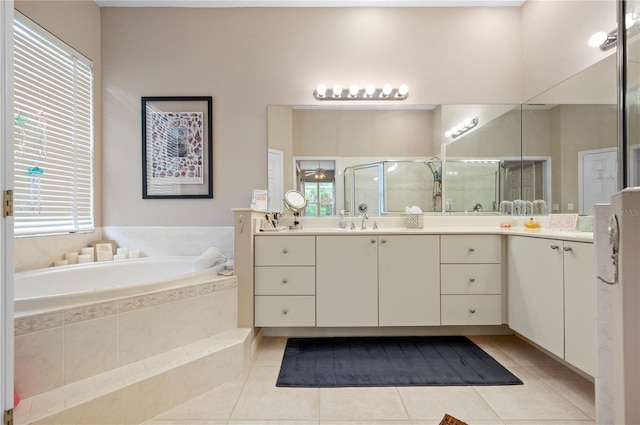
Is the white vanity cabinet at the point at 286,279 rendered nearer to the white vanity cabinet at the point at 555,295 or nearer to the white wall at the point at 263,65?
the white wall at the point at 263,65

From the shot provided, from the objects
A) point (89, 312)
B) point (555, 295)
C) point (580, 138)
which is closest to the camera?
point (89, 312)

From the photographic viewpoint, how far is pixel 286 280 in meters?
2.23

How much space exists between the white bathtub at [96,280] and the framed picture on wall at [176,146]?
2.05 ft

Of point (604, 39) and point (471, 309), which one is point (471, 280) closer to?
point (471, 309)

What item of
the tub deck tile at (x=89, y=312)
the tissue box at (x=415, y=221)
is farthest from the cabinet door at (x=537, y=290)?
the tub deck tile at (x=89, y=312)

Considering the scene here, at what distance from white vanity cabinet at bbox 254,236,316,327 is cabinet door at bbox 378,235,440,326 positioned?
1.66 ft

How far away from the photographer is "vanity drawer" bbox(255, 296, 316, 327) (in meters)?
2.21

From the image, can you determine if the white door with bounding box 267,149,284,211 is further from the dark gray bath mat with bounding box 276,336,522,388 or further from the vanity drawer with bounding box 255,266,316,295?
the dark gray bath mat with bounding box 276,336,522,388

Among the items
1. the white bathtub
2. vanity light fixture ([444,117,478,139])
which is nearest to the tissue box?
vanity light fixture ([444,117,478,139])

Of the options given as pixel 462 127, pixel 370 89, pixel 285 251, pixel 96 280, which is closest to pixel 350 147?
pixel 370 89

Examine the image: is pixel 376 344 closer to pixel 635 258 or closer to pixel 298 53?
pixel 635 258

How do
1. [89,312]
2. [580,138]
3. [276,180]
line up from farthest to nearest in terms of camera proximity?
[276,180], [580,138], [89,312]

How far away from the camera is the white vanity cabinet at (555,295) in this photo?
1.54 metres

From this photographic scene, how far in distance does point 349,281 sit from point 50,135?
7.80 ft
